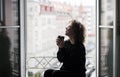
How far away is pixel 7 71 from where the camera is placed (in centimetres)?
354

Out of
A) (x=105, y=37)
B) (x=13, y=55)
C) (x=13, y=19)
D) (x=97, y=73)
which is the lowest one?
(x=97, y=73)

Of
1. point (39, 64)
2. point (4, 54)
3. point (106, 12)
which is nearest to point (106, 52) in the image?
point (106, 12)

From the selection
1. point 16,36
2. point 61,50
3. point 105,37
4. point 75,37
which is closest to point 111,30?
point 105,37

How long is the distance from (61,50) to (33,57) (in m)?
1.66

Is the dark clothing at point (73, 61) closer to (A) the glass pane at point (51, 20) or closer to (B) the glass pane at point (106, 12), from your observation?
(B) the glass pane at point (106, 12)

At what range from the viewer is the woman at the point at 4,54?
11.3 feet

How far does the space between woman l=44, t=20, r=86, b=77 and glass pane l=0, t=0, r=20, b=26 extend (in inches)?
A: 32.4

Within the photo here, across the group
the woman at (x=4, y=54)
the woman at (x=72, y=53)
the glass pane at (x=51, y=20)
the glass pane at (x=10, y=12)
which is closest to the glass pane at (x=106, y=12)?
the woman at (x=72, y=53)

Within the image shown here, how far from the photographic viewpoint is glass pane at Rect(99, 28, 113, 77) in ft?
10.3

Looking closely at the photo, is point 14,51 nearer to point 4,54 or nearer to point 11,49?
point 11,49

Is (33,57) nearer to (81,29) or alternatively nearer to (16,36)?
(16,36)

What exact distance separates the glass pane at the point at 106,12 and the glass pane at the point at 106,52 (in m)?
0.11

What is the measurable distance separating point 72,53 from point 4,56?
1.11m

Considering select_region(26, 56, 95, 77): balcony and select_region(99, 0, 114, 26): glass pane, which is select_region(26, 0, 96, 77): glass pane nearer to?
select_region(26, 56, 95, 77): balcony
